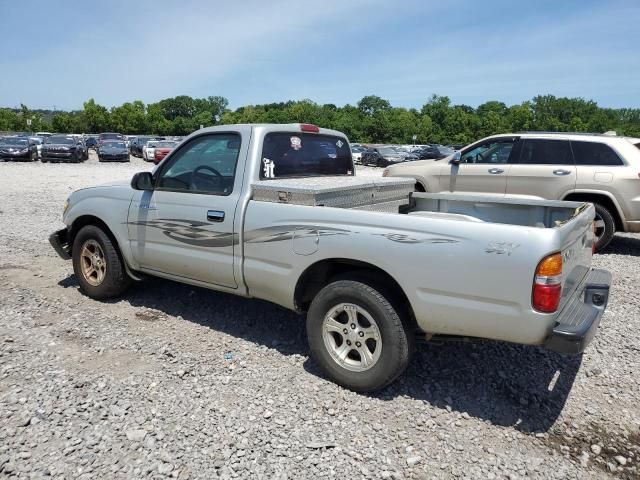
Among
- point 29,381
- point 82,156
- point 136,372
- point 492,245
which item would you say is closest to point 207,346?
point 136,372

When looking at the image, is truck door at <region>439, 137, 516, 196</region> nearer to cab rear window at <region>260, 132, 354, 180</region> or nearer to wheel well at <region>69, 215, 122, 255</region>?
cab rear window at <region>260, 132, 354, 180</region>

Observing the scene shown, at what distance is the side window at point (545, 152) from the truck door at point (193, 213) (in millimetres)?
5933

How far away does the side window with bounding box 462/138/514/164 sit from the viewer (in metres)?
8.52

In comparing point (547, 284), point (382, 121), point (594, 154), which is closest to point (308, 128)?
point (547, 284)

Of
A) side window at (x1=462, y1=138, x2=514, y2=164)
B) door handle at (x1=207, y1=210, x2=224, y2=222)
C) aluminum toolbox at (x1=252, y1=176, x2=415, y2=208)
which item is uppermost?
side window at (x1=462, y1=138, x2=514, y2=164)

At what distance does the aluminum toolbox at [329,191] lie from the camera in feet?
11.8

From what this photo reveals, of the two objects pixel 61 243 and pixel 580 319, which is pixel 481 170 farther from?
pixel 61 243

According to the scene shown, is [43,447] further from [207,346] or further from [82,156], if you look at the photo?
[82,156]

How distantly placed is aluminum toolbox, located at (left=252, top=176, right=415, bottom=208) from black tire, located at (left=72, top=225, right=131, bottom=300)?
188 cm

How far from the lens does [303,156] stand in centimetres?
457

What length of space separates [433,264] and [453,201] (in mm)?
1853

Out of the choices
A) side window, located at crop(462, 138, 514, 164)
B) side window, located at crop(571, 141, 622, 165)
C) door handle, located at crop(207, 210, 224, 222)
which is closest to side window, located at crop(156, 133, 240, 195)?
door handle, located at crop(207, 210, 224, 222)

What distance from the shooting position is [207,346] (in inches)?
162

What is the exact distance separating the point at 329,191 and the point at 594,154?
598 centimetres
